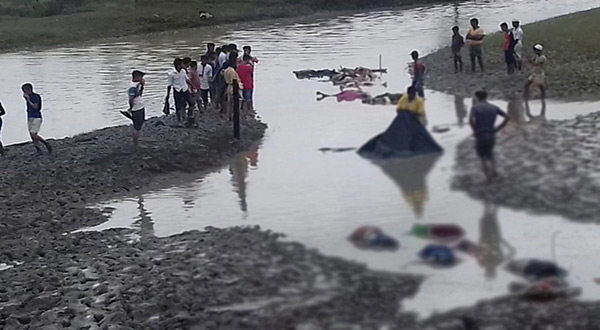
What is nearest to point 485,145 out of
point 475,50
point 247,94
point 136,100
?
point 136,100

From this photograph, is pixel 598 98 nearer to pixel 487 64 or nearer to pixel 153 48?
pixel 487 64

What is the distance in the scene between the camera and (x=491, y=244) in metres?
10.8

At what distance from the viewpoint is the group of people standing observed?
63.8 feet

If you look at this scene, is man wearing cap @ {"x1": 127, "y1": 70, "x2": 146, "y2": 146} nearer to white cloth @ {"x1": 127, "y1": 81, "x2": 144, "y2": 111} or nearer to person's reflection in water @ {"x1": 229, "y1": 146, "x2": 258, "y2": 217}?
white cloth @ {"x1": 127, "y1": 81, "x2": 144, "y2": 111}

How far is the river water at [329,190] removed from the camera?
10406mm

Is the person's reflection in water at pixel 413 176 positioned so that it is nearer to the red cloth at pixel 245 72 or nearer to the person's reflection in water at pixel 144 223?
the person's reflection in water at pixel 144 223

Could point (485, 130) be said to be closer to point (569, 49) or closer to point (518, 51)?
point (518, 51)

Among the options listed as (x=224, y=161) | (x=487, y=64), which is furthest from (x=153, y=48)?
(x=224, y=161)

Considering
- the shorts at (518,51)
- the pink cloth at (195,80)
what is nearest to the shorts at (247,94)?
the pink cloth at (195,80)

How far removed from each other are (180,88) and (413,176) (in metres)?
7.85

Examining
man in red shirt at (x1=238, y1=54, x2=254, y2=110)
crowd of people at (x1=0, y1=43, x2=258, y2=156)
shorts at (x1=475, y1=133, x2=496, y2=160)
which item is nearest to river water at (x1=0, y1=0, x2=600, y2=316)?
shorts at (x1=475, y1=133, x2=496, y2=160)

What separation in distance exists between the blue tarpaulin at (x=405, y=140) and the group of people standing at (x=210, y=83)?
6.15 metres

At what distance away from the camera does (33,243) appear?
13.0 m

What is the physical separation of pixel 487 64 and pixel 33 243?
17.5 metres
